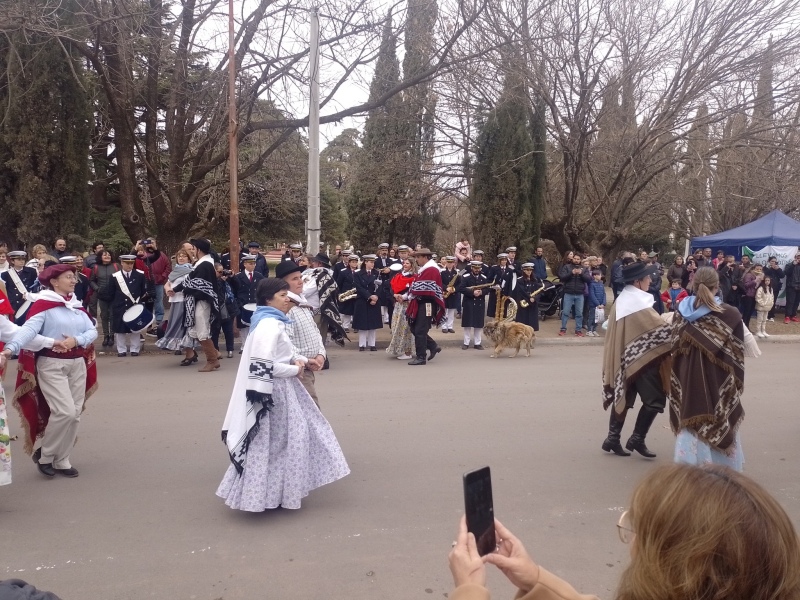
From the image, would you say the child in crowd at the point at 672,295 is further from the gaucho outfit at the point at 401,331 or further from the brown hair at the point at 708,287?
the brown hair at the point at 708,287

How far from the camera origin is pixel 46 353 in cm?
508

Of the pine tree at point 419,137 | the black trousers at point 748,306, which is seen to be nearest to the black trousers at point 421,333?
the pine tree at point 419,137

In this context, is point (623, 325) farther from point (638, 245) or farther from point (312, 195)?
point (638, 245)

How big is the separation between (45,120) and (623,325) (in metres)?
12.4

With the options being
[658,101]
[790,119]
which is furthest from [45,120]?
[790,119]

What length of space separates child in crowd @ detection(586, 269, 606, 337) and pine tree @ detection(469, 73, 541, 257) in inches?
220

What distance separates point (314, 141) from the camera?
41.1 feet

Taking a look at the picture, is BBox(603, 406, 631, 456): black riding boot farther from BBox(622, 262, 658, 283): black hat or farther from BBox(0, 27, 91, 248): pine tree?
BBox(0, 27, 91, 248): pine tree

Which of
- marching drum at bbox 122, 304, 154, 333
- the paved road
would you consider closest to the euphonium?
marching drum at bbox 122, 304, 154, 333

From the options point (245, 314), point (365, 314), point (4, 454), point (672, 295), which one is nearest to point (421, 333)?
point (365, 314)

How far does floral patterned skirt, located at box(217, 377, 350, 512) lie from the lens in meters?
4.41

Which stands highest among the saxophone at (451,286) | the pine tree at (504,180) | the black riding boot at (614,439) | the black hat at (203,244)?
the pine tree at (504,180)

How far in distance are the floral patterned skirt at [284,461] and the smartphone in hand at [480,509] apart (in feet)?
9.65

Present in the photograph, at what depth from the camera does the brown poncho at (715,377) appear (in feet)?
14.7
